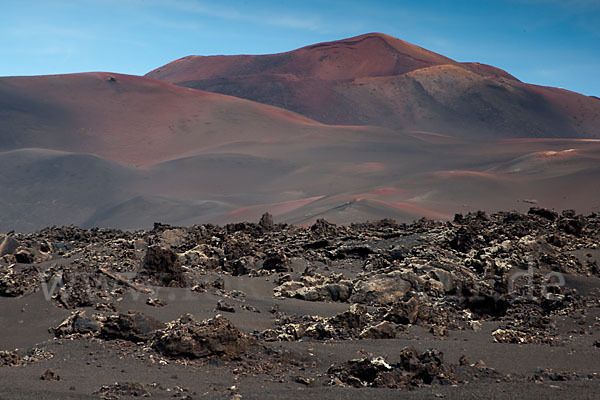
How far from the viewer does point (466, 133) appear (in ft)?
287

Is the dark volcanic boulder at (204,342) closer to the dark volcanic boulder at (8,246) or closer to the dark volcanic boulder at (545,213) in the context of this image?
the dark volcanic boulder at (8,246)

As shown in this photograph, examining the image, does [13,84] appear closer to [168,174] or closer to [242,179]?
[168,174]

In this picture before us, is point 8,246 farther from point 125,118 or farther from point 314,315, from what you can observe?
point 125,118

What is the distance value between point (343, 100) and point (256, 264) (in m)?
84.3

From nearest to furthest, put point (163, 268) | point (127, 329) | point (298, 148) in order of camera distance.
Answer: point (127, 329) < point (163, 268) < point (298, 148)

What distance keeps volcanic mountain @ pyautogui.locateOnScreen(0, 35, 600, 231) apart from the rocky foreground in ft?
33.9

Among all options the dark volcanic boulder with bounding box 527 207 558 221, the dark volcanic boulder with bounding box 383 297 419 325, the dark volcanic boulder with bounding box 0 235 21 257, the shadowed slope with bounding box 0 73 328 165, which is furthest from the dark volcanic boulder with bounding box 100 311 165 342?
the shadowed slope with bounding box 0 73 328 165

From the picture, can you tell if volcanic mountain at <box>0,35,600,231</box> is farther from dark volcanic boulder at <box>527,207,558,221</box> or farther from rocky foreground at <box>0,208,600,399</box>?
rocky foreground at <box>0,208,600,399</box>

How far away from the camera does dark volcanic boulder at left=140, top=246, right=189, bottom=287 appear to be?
925 cm

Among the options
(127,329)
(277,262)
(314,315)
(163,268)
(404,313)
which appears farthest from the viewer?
(277,262)

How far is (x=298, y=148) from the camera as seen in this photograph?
58.6 m

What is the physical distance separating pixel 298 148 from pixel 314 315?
50.7 metres

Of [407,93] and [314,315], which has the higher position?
[407,93]

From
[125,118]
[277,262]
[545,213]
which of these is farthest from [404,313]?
[125,118]
